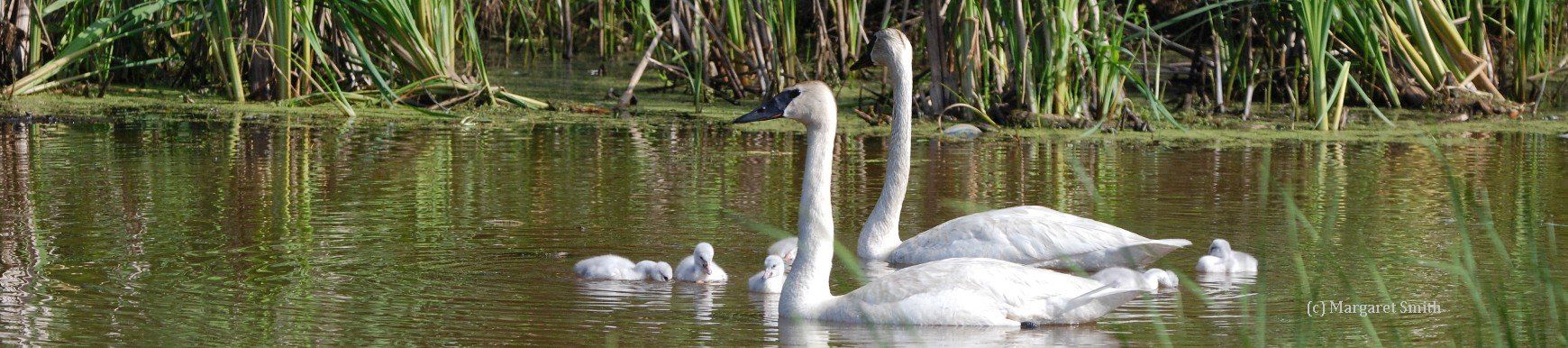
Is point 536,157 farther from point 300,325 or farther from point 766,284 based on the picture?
point 300,325

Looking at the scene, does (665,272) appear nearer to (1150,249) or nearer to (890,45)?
(890,45)

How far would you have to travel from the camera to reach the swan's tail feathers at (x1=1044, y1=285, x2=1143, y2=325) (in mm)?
4957

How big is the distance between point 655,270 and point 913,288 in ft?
3.63

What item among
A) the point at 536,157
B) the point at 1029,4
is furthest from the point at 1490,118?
the point at 536,157

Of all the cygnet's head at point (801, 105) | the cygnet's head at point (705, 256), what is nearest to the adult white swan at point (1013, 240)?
the cygnet's head at point (705, 256)

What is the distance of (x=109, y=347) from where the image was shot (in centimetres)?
455

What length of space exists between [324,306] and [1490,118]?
28.7 ft

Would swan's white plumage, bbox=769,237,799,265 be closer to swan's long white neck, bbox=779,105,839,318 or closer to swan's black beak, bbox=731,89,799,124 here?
swan's long white neck, bbox=779,105,839,318

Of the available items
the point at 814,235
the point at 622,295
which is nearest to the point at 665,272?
the point at 622,295

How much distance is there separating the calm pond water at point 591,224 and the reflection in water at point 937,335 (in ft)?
0.05

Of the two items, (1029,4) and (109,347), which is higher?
(1029,4)

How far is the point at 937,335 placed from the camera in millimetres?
4887

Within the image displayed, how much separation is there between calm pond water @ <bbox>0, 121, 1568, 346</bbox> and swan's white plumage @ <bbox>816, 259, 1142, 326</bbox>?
6 centimetres

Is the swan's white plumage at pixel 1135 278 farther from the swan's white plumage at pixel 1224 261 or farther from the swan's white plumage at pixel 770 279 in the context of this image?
the swan's white plumage at pixel 770 279
